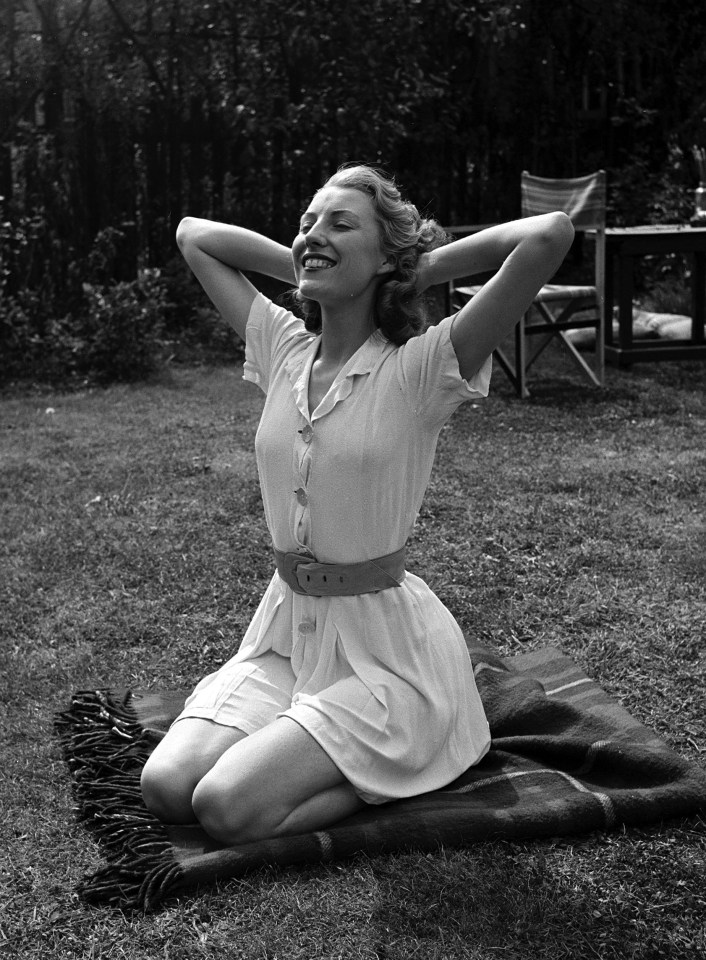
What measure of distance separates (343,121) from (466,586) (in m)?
5.71

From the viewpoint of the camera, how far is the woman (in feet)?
9.16

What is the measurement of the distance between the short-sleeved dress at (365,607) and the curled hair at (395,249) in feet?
0.20

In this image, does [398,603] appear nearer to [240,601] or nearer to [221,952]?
[221,952]

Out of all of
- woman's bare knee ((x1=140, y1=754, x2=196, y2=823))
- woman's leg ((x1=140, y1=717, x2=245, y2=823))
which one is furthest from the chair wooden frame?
woman's bare knee ((x1=140, y1=754, x2=196, y2=823))

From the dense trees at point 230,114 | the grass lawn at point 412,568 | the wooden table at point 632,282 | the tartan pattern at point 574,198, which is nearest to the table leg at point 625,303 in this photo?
the wooden table at point 632,282

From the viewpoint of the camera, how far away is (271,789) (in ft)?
8.96

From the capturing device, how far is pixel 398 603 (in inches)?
118

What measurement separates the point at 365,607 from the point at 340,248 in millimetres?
866

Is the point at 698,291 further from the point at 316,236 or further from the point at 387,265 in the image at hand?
the point at 316,236

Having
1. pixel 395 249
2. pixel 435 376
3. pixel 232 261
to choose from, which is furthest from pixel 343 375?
pixel 232 261

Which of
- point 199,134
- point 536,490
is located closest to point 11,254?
point 199,134

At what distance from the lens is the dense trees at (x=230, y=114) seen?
918 centimetres

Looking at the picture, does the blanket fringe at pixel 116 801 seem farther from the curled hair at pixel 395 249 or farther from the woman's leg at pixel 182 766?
the curled hair at pixel 395 249

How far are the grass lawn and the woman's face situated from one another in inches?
52.7
